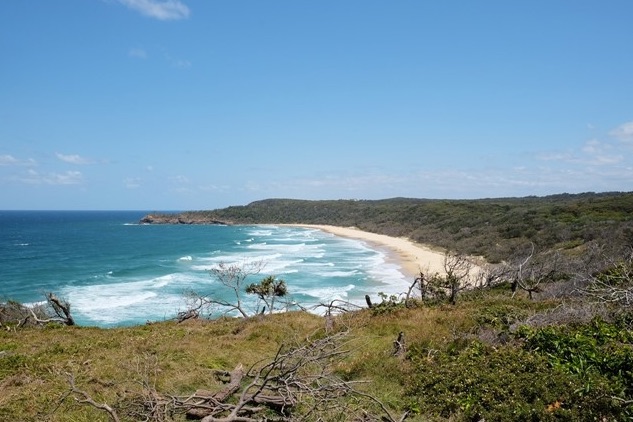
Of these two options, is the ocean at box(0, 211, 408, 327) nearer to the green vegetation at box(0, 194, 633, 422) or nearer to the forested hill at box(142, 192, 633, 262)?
the green vegetation at box(0, 194, 633, 422)

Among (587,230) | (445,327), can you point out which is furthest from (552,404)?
(587,230)

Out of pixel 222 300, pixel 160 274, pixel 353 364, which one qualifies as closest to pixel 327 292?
pixel 222 300

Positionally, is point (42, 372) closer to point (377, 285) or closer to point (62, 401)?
point (62, 401)

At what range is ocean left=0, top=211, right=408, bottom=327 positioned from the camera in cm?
3659

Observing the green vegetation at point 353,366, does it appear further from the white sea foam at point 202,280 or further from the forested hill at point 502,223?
the forested hill at point 502,223

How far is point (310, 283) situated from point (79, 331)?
95.7 feet

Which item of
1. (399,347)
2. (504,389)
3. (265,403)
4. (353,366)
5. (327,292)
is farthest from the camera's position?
(327,292)

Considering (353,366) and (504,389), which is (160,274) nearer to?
(353,366)

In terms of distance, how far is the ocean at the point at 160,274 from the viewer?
36594 mm

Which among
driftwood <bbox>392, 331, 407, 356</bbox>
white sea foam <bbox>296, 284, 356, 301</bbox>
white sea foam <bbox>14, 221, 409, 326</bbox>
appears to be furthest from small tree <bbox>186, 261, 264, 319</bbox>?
driftwood <bbox>392, 331, 407, 356</bbox>

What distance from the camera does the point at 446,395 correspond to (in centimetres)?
880

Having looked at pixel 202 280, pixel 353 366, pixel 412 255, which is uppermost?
pixel 353 366

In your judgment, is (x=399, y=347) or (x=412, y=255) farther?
(x=412, y=255)

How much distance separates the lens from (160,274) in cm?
5350
